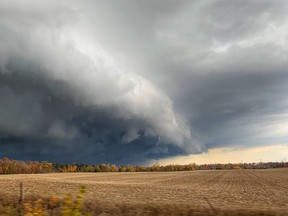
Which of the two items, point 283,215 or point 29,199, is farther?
point 29,199

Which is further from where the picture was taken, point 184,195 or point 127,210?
point 184,195

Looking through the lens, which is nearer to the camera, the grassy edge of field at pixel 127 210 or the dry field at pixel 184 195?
the grassy edge of field at pixel 127 210

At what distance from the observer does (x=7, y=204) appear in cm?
2048

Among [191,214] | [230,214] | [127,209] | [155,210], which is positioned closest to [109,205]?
[127,209]

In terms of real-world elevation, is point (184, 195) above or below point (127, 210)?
below

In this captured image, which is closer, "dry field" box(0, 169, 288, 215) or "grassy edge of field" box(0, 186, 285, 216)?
"grassy edge of field" box(0, 186, 285, 216)

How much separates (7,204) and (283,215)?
1574 cm

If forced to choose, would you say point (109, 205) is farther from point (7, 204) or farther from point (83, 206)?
point (7, 204)

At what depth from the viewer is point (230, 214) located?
15.4 meters

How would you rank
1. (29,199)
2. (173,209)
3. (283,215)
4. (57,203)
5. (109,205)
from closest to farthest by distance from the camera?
(283,215)
(173,209)
(109,205)
(57,203)
(29,199)

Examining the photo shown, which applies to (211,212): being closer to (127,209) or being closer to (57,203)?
(127,209)

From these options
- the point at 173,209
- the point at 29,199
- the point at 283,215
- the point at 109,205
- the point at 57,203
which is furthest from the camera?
the point at 29,199

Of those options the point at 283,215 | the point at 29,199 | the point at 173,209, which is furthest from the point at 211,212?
the point at 29,199

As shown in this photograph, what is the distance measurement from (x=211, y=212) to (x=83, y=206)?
23.2ft
